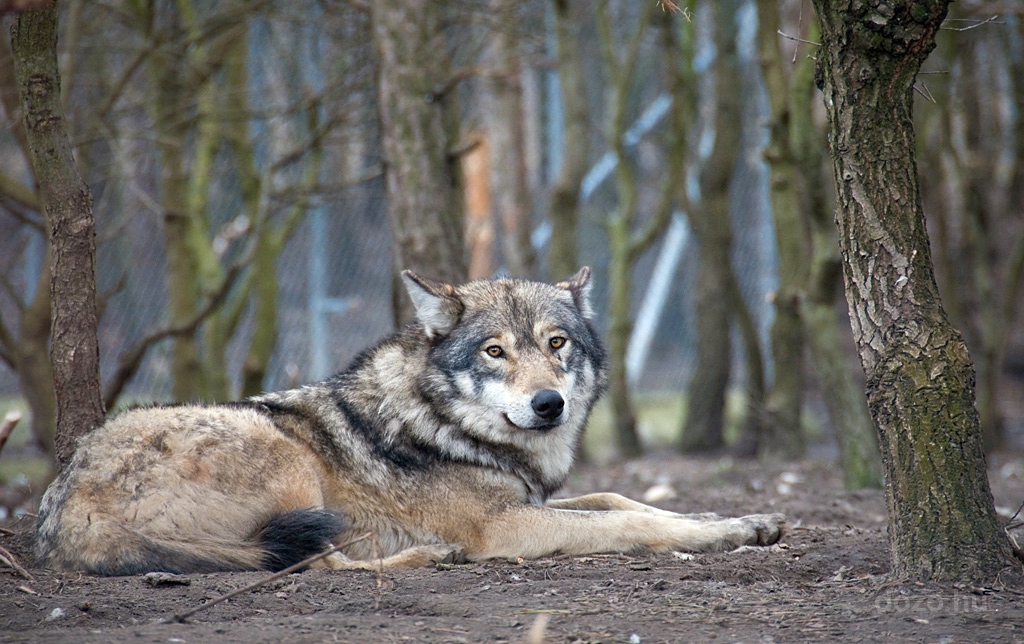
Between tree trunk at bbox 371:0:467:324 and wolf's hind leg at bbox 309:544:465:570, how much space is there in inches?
83.3

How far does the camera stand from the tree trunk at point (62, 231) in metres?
3.96

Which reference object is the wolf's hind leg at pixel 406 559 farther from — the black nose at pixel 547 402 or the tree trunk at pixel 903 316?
the tree trunk at pixel 903 316

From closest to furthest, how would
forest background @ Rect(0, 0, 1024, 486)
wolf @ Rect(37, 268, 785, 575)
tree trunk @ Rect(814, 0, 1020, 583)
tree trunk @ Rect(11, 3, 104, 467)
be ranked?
tree trunk @ Rect(814, 0, 1020, 583) → wolf @ Rect(37, 268, 785, 575) → tree trunk @ Rect(11, 3, 104, 467) → forest background @ Rect(0, 0, 1024, 486)

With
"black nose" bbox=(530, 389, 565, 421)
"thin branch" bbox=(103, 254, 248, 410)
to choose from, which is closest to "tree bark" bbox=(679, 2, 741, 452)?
"thin branch" bbox=(103, 254, 248, 410)

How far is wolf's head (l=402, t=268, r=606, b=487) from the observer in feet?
13.9

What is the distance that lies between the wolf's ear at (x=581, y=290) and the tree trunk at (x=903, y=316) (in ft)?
6.13

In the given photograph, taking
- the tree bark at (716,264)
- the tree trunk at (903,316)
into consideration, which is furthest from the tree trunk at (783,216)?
the tree trunk at (903,316)

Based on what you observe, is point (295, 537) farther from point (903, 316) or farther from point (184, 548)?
point (903, 316)

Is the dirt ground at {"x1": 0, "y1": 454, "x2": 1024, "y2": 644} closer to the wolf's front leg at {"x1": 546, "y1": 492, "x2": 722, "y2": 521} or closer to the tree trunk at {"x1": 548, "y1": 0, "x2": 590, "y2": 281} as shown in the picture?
the wolf's front leg at {"x1": 546, "y1": 492, "x2": 722, "y2": 521}

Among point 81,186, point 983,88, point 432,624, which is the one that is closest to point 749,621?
point 432,624

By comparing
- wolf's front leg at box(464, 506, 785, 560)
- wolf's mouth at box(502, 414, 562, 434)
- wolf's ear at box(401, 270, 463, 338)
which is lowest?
wolf's front leg at box(464, 506, 785, 560)

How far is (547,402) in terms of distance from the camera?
13.6ft

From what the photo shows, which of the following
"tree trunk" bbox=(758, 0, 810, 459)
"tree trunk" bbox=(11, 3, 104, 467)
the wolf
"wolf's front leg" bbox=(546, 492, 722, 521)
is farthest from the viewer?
"tree trunk" bbox=(758, 0, 810, 459)

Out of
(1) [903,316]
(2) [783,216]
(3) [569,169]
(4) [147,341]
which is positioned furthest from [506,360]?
(3) [569,169]
